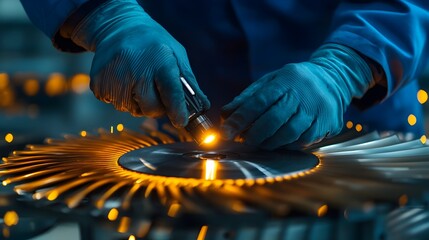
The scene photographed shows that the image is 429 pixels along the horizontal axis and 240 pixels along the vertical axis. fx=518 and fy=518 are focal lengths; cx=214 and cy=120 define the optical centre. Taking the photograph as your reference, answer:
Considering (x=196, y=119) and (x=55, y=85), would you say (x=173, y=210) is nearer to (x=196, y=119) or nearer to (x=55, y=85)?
(x=196, y=119)

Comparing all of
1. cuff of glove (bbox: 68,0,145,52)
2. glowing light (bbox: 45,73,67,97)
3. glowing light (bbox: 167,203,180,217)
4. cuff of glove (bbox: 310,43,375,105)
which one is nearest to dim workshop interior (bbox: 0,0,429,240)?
glowing light (bbox: 167,203,180,217)

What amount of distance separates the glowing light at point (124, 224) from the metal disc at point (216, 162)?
19cm

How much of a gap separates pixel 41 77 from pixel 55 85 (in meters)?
0.12

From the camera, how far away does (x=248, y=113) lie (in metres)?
0.98

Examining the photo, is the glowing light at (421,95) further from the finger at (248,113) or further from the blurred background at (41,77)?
the finger at (248,113)

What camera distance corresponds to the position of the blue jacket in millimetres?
1179

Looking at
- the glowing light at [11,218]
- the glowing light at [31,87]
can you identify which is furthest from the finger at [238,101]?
the glowing light at [31,87]

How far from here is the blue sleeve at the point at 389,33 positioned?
1148 mm

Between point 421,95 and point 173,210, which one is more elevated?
point 173,210

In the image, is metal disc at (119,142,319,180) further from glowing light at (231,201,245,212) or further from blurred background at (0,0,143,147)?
blurred background at (0,0,143,147)

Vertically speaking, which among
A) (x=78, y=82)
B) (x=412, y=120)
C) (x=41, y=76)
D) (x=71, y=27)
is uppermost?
(x=71, y=27)

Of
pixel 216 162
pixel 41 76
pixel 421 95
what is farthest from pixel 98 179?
pixel 41 76

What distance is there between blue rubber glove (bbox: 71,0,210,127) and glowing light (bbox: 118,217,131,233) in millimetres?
350

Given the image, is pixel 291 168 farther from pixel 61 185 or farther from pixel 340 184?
pixel 61 185
